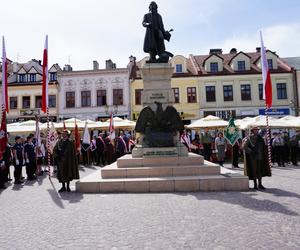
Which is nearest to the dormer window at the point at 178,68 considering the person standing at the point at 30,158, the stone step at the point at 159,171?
the person standing at the point at 30,158

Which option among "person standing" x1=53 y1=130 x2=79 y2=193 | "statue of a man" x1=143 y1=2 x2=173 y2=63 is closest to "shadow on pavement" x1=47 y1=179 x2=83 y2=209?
"person standing" x1=53 y1=130 x2=79 y2=193

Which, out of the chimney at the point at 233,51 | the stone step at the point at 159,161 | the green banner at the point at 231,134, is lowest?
the stone step at the point at 159,161

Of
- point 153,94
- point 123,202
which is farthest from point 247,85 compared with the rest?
point 123,202

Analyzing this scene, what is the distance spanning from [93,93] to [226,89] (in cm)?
1470

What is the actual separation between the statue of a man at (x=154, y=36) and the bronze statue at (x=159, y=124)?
7.79ft

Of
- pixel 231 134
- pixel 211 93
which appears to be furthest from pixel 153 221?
pixel 211 93

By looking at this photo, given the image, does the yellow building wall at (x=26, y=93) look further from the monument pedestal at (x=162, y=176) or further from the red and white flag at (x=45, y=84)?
the monument pedestal at (x=162, y=176)

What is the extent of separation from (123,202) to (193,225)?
2582 millimetres

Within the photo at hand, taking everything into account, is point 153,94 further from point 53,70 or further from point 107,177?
point 53,70

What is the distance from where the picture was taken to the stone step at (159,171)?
10352 mm

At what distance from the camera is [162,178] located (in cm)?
981

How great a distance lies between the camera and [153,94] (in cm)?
1299

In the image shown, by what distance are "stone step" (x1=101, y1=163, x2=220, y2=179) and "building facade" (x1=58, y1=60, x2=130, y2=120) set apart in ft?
89.6

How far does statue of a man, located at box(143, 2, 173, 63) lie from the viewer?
1362 centimetres
